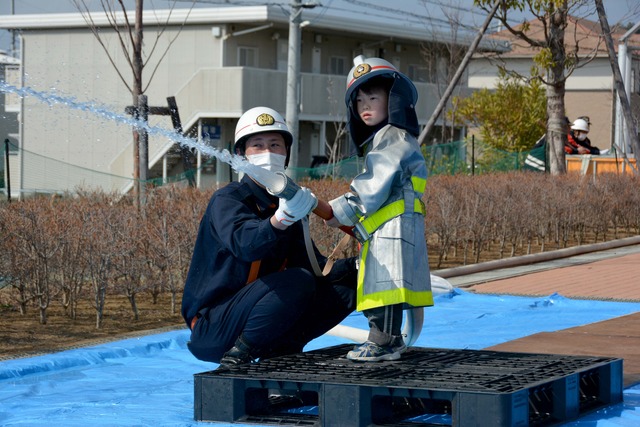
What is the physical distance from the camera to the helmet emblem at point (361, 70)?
222 inches

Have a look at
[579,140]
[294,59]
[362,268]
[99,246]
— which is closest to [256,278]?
[362,268]

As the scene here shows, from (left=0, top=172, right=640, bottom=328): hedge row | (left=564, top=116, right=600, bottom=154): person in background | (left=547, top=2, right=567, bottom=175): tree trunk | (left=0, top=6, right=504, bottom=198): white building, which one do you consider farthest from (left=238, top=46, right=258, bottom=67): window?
(left=0, top=172, right=640, bottom=328): hedge row

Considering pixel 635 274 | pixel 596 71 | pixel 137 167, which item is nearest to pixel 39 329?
pixel 137 167

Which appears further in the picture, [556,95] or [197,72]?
[197,72]

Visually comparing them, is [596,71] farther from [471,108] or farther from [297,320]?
[297,320]

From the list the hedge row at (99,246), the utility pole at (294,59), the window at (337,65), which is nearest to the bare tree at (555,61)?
the utility pole at (294,59)

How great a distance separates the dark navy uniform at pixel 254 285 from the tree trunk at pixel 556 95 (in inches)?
636

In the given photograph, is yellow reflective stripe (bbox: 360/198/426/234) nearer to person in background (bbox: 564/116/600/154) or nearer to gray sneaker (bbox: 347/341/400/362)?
gray sneaker (bbox: 347/341/400/362)

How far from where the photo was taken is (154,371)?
6875 millimetres

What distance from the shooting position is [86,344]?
7.59 meters

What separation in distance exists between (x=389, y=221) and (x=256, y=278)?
757 mm

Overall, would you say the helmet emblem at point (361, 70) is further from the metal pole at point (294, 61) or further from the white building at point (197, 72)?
the white building at point (197, 72)

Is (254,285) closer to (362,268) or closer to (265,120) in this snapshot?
(362,268)

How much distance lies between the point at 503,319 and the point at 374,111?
3.90 metres
